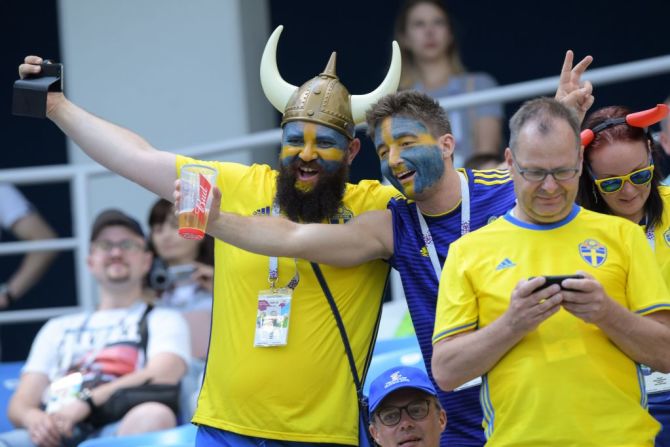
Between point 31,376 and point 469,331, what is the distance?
3599 millimetres

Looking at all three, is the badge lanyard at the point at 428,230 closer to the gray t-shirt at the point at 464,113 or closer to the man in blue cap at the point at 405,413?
the man in blue cap at the point at 405,413

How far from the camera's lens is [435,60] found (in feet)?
23.7

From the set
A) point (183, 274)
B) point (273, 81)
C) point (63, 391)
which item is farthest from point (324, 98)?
point (183, 274)

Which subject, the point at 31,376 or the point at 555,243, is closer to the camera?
the point at 555,243

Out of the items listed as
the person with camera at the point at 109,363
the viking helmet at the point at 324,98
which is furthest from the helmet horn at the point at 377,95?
the person with camera at the point at 109,363

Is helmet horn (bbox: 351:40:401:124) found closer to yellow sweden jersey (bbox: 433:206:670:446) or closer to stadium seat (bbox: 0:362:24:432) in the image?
yellow sweden jersey (bbox: 433:206:670:446)

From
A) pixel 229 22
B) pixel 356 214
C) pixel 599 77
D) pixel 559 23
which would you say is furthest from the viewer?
pixel 559 23

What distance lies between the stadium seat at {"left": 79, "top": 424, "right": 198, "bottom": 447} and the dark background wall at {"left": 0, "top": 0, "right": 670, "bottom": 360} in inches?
180

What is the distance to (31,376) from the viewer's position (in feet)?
21.3

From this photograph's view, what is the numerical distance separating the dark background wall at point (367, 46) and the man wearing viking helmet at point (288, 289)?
16.6ft

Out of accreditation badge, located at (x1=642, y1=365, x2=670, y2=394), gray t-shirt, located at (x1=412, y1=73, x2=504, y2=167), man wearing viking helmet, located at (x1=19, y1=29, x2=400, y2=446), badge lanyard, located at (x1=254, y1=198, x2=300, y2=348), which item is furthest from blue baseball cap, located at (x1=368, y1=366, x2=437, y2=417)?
gray t-shirt, located at (x1=412, y1=73, x2=504, y2=167)

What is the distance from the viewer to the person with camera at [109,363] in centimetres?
610

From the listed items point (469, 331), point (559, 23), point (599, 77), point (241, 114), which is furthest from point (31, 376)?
point (559, 23)

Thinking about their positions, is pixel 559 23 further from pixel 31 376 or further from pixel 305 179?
pixel 305 179
